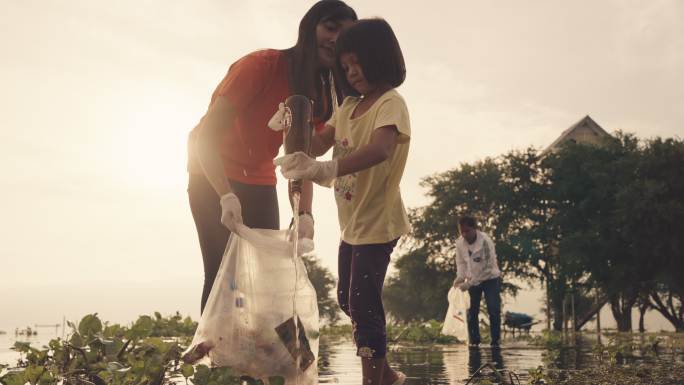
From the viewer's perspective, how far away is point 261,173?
12.7ft

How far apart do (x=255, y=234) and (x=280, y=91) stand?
0.83 meters

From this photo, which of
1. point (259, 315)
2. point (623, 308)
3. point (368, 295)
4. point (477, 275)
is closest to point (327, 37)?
point (368, 295)

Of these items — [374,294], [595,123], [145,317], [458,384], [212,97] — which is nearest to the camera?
[374,294]

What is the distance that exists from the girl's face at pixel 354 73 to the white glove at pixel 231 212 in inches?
30.6

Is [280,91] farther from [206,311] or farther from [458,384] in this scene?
[458,384]

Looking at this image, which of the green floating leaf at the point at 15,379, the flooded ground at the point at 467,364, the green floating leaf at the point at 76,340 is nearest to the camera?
the green floating leaf at the point at 15,379

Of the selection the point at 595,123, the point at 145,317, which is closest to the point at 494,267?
the point at 145,317

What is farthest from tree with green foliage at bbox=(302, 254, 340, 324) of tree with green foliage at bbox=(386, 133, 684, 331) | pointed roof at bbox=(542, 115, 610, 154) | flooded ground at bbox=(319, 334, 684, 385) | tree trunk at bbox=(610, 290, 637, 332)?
flooded ground at bbox=(319, 334, 684, 385)

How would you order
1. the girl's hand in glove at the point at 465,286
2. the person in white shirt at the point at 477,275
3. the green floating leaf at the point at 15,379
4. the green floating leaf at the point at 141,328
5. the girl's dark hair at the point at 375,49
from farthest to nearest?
the girl's hand in glove at the point at 465,286
the person in white shirt at the point at 477,275
the green floating leaf at the point at 141,328
the girl's dark hair at the point at 375,49
the green floating leaf at the point at 15,379

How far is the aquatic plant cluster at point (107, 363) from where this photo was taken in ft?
10.5

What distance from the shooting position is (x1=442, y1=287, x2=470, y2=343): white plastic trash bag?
1097 cm

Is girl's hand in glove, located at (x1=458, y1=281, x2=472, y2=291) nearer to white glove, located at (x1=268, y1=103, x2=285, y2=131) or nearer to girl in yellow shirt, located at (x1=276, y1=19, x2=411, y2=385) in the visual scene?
girl in yellow shirt, located at (x1=276, y1=19, x2=411, y2=385)

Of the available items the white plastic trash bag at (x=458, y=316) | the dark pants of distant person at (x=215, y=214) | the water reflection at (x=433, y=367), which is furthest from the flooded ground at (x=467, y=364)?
the white plastic trash bag at (x=458, y=316)

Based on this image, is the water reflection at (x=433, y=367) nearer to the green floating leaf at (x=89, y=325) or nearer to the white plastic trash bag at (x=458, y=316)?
the green floating leaf at (x=89, y=325)
